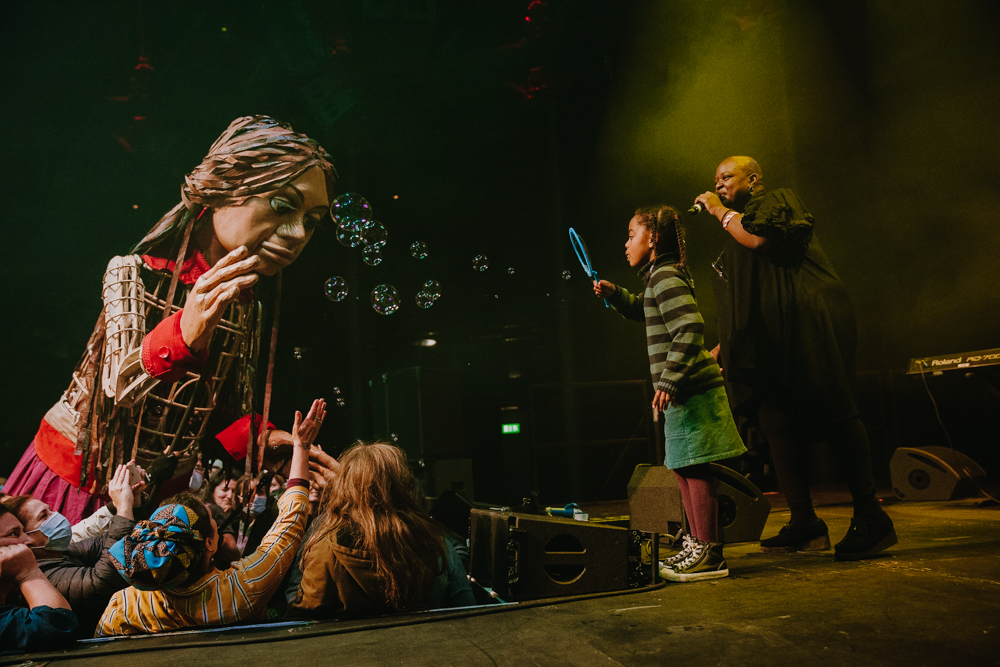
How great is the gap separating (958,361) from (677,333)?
11.7ft

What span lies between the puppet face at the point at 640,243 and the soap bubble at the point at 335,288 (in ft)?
8.02

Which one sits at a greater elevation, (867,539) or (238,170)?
(238,170)

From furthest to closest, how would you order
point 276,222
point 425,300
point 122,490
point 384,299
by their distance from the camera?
point 425,300 → point 384,299 → point 276,222 → point 122,490

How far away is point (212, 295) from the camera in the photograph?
3824 millimetres

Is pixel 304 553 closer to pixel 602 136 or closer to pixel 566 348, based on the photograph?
pixel 566 348

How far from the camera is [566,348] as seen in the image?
743 centimetres

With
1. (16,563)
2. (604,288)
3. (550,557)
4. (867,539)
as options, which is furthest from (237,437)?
(867,539)

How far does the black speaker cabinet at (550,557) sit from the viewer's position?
234cm

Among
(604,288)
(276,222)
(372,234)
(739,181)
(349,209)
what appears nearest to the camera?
(604,288)

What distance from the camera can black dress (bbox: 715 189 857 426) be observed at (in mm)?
2777

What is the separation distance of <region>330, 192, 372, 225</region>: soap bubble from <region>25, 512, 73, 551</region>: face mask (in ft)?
8.24

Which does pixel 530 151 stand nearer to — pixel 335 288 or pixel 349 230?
pixel 349 230

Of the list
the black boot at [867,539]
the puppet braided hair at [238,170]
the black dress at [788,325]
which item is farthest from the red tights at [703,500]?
the puppet braided hair at [238,170]

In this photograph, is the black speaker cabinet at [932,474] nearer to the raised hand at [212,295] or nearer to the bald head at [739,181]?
the bald head at [739,181]
